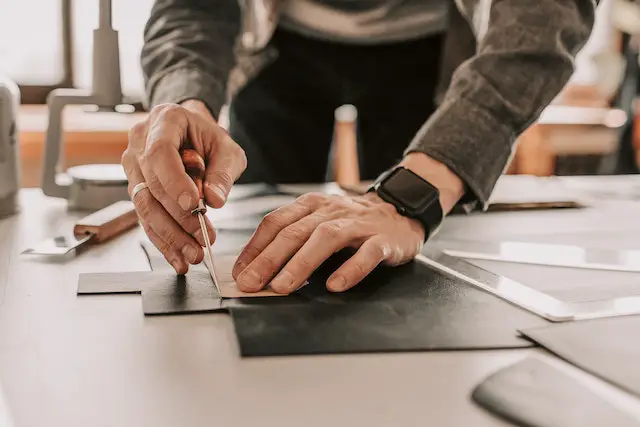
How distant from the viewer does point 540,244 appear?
33.2 inches

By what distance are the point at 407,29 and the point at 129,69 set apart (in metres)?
1.69

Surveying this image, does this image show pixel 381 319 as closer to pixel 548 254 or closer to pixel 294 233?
pixel 294 233

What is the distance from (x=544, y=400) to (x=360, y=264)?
0.90 feet

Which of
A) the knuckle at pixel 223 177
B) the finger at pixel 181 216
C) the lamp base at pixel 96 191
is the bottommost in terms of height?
the lamp base at pixel 96 191

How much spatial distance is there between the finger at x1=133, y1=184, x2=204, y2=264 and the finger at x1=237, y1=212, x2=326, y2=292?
77 mm

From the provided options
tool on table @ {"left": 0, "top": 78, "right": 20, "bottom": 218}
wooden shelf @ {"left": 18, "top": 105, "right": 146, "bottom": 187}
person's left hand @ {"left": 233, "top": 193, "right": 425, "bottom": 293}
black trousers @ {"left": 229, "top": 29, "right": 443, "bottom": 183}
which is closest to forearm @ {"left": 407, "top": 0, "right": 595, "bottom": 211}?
person's left hand @ {"left": 233, "top": 193, "right": 425, "bottom": 293}

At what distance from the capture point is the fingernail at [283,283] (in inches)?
24.0

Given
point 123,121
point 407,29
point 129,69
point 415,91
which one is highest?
point 407,29

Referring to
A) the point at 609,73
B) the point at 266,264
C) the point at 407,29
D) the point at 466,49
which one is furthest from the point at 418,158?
the point at 609,73

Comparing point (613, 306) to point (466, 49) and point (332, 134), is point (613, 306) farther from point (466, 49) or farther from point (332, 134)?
point (332, 134)

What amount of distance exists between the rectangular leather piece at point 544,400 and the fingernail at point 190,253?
34 centimetres

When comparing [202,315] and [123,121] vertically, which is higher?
[202,315]

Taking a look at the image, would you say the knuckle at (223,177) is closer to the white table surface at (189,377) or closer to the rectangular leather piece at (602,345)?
the white table surface at (189,377)

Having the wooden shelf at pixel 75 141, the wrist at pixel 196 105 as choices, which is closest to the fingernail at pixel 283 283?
the wrist at pixel 196 105
